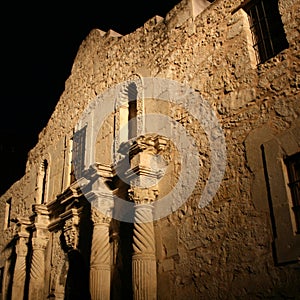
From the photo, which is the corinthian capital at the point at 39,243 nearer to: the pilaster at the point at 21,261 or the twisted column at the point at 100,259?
the pilaster at the point at 21,261

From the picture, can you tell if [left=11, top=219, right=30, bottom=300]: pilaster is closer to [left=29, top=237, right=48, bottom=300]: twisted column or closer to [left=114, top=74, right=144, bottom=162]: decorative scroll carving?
[left=29, top=237, right=48, bottom=300]: twisted column

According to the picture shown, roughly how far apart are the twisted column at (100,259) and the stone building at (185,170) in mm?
18

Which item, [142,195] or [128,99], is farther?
[128,99]

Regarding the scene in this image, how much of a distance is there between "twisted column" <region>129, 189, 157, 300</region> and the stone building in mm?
16

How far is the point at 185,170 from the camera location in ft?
21.1

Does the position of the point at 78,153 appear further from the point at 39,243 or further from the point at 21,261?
the point at 21,261

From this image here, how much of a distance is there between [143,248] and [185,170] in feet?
4.29

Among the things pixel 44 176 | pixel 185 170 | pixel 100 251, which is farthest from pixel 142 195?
pixel 44 176

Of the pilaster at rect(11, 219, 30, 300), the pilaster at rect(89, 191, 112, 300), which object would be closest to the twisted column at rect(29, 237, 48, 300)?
the pilaster at rect(11, 219, 30, 300)

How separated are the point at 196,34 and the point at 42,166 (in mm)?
6225

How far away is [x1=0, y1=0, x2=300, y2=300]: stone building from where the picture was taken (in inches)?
199

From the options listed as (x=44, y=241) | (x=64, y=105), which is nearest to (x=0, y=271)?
(x=44, y=241)

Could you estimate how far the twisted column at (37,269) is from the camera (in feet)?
29.7

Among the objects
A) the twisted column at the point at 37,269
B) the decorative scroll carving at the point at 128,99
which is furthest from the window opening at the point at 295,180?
the twisted column at the point at 37,269
